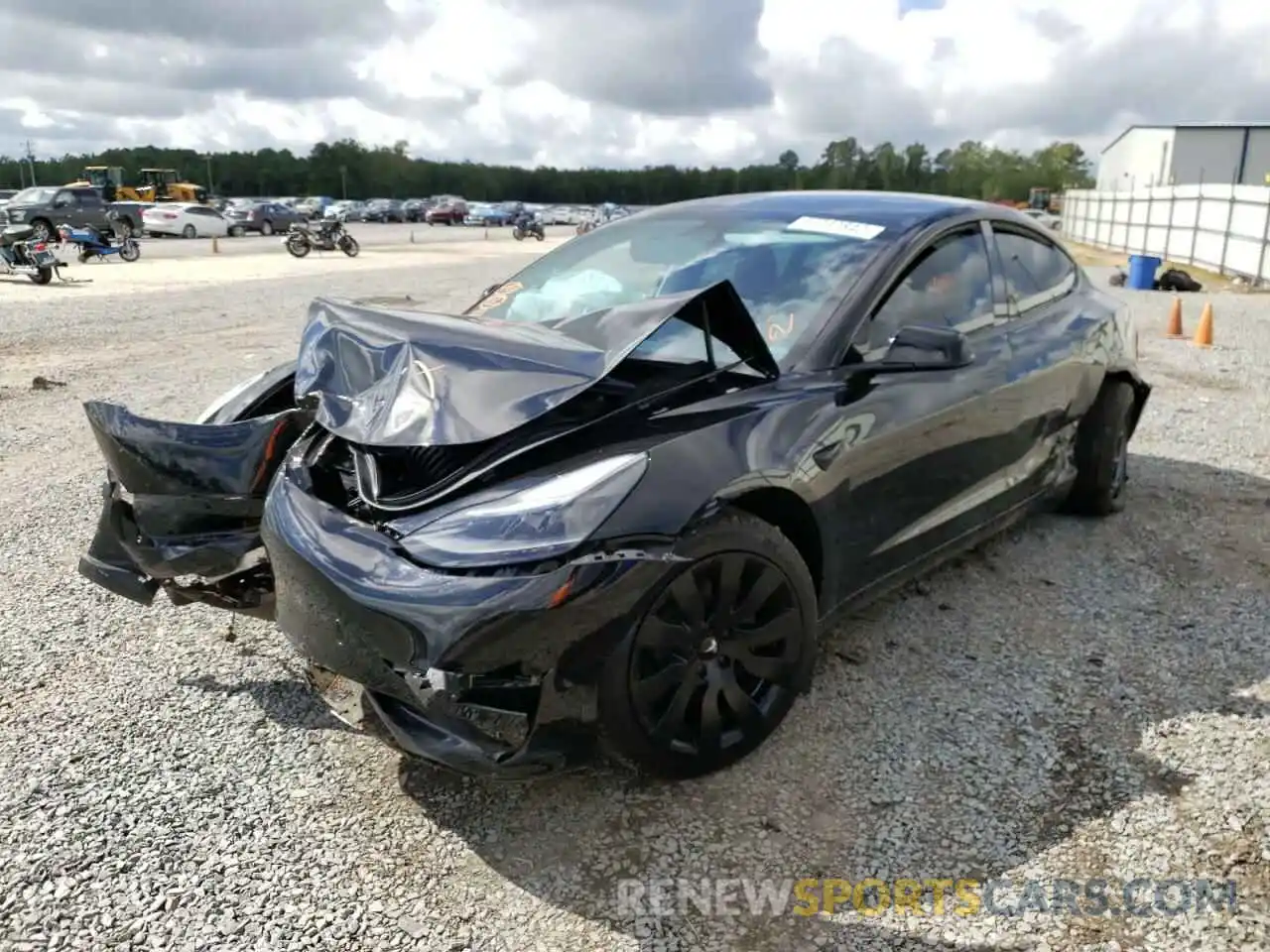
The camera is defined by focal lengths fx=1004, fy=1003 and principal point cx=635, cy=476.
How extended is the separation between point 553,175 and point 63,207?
95796 millimetres

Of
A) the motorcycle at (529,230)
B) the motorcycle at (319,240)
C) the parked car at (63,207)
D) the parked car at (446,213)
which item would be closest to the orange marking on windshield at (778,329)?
the motorcycle at (319,240)

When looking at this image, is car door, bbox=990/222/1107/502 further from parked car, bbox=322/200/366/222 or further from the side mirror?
parked car, bbox=322/200/366/222

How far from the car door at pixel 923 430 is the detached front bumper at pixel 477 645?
0.98 meters

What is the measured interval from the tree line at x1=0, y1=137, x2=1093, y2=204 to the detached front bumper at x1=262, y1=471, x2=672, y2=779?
89.5 m

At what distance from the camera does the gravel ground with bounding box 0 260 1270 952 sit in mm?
2336

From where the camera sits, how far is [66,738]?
3.04 meters

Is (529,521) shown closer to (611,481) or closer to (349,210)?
(611,481)

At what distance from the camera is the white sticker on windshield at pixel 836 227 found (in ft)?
12.1

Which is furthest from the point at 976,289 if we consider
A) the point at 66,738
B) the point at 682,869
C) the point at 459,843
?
the point at 66,738

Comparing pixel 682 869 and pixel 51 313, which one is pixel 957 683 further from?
pixel 51 313

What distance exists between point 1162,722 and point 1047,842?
855 millimetres

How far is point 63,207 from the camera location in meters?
28.2

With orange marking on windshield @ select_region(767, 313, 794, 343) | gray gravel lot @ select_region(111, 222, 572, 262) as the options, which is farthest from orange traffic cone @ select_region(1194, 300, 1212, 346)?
gray gravel lot @ select_region(111, 222, 572, 262)

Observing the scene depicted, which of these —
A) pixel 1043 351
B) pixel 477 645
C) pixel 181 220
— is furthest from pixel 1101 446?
pixel 181 220
